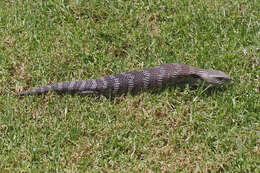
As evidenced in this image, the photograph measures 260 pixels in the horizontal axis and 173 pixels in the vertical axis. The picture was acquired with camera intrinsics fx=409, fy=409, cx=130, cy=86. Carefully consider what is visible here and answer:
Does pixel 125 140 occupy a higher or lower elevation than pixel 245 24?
lower

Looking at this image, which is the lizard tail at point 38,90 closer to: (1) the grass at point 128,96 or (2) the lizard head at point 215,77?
(1) the grass at point 128,96

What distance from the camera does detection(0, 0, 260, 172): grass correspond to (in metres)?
4.91

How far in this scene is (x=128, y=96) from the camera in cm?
575

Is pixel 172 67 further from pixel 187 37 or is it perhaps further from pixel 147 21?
pixel 147 21

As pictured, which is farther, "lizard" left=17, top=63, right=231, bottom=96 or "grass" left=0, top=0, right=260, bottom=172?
"lizard" left=17, top=63, right=231, bottom=96

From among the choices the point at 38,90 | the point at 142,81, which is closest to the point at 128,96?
the point at 142,81

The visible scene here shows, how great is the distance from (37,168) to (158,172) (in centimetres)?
141

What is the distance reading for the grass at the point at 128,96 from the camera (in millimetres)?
4910

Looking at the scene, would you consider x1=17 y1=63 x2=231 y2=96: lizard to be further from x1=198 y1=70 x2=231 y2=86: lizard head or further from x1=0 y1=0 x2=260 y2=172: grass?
x1=0 y1=0 x2=260 y2=172: grass

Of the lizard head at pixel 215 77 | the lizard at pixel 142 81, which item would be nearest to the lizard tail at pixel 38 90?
the lizard at pixel 142 81

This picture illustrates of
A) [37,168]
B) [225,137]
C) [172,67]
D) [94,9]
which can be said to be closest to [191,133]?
[225,137]

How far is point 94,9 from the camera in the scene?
7.14 metres

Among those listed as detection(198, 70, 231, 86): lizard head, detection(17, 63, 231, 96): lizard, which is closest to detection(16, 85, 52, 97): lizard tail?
detection(17, 63, 231, 96): lizard

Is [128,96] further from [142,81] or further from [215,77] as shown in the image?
[215,77]
